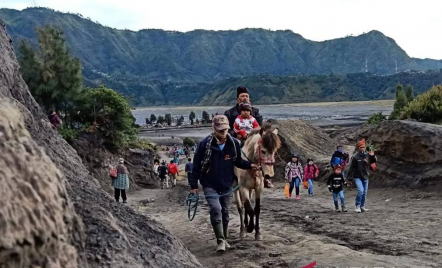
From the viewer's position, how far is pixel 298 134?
87.3 ft

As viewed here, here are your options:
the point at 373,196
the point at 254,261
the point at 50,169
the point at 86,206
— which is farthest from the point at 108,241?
the point at 373,196

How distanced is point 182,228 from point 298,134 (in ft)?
55.1

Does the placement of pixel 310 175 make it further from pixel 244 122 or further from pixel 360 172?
pixel 244 122

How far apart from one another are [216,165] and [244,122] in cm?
209

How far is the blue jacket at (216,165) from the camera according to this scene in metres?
7.70

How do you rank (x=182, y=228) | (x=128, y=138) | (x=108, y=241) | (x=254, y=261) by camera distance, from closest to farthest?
(x=108, y=241)
(x=254, y=261)
(x=182, y=228)
(x=128, y=138)

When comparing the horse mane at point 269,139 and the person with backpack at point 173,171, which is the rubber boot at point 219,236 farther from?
the person with backpack at point 173,171

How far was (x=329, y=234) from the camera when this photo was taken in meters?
9.64

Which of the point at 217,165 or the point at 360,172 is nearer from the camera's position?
the point at 217,165

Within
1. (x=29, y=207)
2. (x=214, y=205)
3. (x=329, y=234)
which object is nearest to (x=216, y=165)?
(x=214, y=205)

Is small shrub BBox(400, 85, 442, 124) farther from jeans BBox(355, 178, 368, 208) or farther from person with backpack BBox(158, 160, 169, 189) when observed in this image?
person with backpack BBox(158, 160, 169, 189)

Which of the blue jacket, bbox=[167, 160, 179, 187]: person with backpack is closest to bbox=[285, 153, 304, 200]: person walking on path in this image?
the blue jacket

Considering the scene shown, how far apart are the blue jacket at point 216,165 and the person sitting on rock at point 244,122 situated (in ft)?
5.45

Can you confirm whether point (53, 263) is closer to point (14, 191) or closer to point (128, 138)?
point (14, 191)
